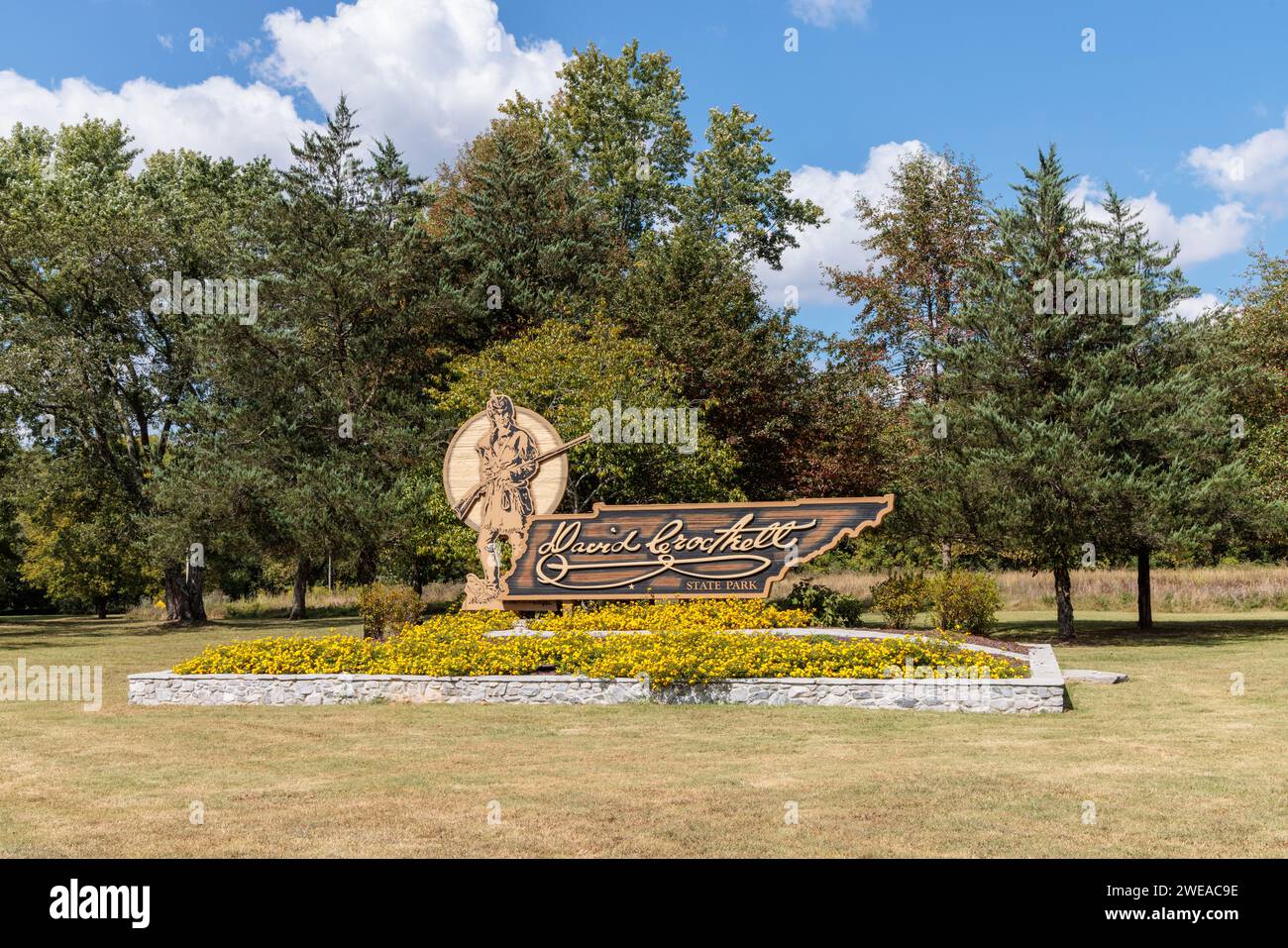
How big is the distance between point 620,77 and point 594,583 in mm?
33226

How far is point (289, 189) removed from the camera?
36.4 metres

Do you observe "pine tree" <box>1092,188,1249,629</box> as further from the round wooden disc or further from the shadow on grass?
the round wooden disc

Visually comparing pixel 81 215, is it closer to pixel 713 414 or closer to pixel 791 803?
pixel 713 414

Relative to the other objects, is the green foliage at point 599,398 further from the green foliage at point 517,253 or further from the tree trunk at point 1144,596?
the tree trunk at point 1144,596

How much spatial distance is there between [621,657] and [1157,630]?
60.2 feet

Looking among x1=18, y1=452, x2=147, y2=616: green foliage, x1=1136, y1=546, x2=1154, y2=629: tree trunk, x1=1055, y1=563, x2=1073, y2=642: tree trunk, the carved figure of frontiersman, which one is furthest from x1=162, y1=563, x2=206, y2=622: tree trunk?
x1=1136, y1=546, x2=1154, y2=629: tree trunk

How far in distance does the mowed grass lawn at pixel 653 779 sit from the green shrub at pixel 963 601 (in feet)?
15.5

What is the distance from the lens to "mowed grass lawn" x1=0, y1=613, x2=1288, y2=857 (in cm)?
812

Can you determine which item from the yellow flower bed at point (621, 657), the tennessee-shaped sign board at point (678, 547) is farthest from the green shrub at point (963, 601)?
the yellow flower bed at point (621, 657)

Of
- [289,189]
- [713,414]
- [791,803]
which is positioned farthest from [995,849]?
[289,189]

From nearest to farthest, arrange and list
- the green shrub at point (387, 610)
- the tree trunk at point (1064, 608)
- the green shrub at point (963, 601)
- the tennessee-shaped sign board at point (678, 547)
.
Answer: the green shrub at point (963, 601)
the tennessee-shaped sign board at point (678, 547)
the green shrub at point (387, 610)
the tree trunk at point (1064, 608)

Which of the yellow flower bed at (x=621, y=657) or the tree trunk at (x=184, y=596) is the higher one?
the yellow flower bed at (x=621, y=657)

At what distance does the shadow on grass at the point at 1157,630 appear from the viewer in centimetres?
2544

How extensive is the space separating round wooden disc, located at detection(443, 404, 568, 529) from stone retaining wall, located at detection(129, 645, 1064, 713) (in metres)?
7.52
